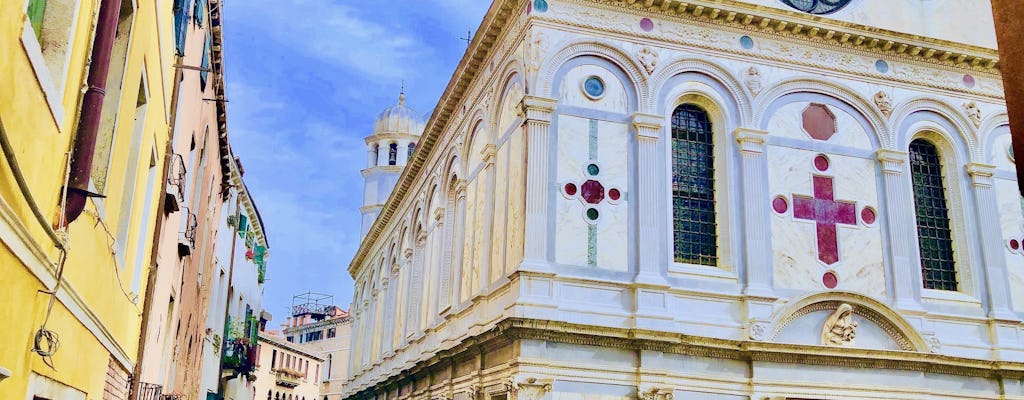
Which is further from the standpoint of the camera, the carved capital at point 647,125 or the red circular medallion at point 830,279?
the red circular medallion at point 830,279

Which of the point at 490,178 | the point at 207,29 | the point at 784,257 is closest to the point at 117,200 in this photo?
the point at 207,29

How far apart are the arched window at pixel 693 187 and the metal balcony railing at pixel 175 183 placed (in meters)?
9.34

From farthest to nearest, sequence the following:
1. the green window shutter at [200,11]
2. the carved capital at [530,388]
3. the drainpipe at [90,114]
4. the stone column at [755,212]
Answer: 1. the stone column at [755,212]
2. the carved capital at [530,388]
3. the green window shutter at [200,11]
4. the drainpipe at [90,114]

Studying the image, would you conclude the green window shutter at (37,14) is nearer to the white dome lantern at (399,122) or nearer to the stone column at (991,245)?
the stone column at (991,245)

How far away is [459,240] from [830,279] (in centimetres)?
889

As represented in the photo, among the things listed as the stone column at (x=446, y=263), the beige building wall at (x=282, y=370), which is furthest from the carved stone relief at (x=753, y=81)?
the beige building wall at (x=282, y=370)

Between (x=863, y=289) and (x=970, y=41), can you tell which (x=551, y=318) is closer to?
(x=863, y=289)

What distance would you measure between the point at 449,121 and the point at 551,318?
415 inches

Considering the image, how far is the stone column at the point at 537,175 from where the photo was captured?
55.1 feet

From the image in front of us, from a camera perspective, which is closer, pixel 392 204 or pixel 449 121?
pixel 449 121

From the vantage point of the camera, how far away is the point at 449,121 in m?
25.6

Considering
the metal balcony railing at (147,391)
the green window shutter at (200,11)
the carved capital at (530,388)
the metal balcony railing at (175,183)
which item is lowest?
the metal balcony railing at (147,391)

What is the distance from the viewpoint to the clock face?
2044 cm

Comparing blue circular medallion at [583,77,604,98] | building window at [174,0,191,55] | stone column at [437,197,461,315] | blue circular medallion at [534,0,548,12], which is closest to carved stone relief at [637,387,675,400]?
blue circular medallion at [583,77,604,98]
